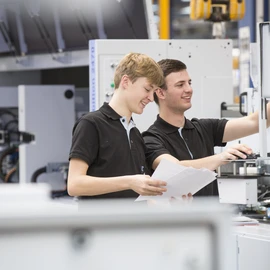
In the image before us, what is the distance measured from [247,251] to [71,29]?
5839mm

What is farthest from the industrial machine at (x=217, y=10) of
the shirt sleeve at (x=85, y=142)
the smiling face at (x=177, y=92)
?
the shirt sleeve at (x=85, y=142)

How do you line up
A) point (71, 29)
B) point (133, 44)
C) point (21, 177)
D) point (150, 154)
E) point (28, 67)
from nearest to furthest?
point (150, 154) < point (133, 44) < point (21, 177) < point (71, 29) < point (28, 67)

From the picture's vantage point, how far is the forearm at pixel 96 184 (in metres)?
2.70

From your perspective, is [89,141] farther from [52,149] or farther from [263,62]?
[52,149]

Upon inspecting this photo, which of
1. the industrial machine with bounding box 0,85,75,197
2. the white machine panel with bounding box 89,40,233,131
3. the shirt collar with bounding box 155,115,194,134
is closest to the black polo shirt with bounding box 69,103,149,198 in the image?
the shirt collar with bounding box 155,115,194,134

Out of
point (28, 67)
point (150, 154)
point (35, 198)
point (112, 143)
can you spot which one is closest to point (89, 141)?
point (112, 143)

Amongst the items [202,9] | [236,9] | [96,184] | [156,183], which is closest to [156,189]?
[156,183]

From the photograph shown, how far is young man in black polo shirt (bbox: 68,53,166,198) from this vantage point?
2.73 metres

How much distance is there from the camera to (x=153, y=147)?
3305 millimetres

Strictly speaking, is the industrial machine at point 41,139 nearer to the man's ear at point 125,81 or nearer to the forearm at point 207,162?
the forearm at point 207,162

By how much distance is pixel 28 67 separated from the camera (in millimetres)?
9508

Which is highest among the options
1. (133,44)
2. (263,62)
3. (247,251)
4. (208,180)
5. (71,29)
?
(71,29)

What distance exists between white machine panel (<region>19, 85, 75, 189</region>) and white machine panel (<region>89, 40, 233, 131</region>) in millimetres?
2641

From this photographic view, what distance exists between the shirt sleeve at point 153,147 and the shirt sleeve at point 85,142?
17.6 inches
